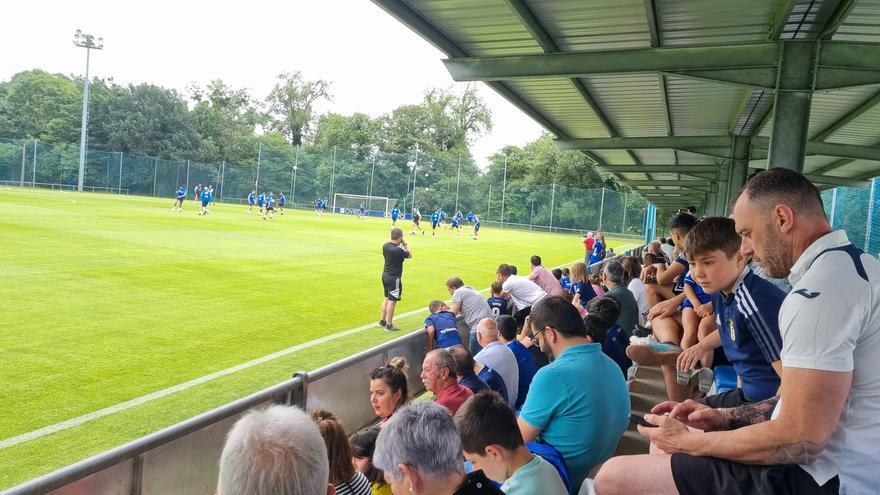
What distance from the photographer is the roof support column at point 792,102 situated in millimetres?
6840

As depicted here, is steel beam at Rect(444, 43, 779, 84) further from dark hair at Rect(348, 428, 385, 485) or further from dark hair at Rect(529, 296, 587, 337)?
dark hair at Rect(348, 428, 385, 485)

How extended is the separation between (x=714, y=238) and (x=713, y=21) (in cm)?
495

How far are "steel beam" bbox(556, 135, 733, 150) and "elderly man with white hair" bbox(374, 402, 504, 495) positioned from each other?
14055mm

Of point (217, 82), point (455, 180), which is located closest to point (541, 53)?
point (455, 180)

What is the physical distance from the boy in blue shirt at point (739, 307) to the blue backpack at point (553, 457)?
0.71 meters

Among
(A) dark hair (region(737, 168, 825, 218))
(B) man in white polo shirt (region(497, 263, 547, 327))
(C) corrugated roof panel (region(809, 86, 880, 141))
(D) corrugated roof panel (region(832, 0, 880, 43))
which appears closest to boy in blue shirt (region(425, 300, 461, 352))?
(B) man in white polo shirt (region(497, 263, 547, 327))

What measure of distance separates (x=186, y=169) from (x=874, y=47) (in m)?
57.7

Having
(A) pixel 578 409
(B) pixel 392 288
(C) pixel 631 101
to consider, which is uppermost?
(C) pixel 631 101

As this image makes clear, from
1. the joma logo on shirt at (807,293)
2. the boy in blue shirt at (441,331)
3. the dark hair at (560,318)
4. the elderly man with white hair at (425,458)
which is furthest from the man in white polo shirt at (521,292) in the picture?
the joma logo on shirt at (807,293)

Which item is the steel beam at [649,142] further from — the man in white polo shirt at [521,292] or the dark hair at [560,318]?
the dark hair at [560,318]

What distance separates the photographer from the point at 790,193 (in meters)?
1.95

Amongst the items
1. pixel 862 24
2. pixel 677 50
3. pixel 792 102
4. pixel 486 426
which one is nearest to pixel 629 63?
pixel 677 50

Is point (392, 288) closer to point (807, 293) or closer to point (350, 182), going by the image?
point (807, 293)

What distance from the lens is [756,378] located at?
2688 mm
